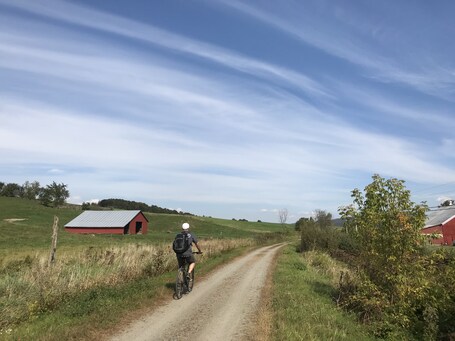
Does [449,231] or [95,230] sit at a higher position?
[449,231]

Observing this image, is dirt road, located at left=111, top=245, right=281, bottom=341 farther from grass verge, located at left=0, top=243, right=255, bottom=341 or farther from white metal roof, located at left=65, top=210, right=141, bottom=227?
white metal roof, located at left=65, top=210, right=141, bottom=227

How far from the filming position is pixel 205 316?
9570mm

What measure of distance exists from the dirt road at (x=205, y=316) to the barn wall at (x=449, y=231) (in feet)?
195

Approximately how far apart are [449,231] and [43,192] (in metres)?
107

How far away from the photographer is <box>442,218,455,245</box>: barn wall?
62969mm

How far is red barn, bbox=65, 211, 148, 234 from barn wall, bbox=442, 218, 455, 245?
180ft

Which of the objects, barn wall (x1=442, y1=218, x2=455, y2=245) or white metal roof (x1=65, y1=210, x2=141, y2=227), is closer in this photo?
barn wall (x1=442, y1=218, x2=455, y2=245)

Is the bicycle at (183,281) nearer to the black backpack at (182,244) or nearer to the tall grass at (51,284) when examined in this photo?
the black backpack at (182,244)

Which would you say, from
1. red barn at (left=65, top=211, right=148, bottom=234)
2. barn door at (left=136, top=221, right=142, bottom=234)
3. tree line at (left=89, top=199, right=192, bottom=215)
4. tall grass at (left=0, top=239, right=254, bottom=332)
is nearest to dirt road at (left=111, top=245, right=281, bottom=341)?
tall grass at (left=0, top=239, right=254, bottom=332)

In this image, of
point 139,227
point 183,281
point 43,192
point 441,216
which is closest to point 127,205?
point 43,192

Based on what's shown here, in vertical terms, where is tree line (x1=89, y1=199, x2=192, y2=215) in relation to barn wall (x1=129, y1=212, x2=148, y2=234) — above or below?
above

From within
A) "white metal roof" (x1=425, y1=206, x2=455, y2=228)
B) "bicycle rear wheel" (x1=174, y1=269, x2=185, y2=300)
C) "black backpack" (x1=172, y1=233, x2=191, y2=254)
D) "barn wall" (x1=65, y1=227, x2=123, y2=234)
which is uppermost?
"white metal roof" (x1=425, y1=206, x2=455, y2=228)

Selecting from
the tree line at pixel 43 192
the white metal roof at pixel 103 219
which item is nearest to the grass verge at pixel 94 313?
the white metal roof at pixel 103 219

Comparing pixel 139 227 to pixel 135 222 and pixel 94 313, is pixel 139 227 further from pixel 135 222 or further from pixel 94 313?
pixel 94 313
